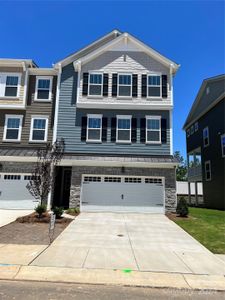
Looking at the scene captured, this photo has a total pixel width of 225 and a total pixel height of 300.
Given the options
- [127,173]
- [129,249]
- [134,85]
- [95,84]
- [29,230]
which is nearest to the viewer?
[129,249]

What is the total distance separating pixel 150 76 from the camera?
61.1ft

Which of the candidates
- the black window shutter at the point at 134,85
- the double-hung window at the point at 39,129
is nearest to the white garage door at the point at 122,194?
the double-hung window at the point at 39,129

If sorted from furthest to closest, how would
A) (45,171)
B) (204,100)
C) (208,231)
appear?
(204,100) → (45,171) → (208,231)

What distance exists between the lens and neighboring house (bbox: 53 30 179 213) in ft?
54.7

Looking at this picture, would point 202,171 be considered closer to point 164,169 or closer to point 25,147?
point 164,169

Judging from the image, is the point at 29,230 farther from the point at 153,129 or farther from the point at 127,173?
the point at 153,129

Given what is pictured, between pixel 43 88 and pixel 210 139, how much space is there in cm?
1598

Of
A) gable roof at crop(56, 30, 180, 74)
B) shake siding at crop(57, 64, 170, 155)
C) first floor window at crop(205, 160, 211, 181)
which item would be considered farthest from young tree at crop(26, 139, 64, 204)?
first floor window at crop(205, 160, 211, 181)

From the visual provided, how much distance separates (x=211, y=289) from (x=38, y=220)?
29.8ft

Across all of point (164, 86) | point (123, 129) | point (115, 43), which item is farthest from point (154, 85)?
point (115, 43)

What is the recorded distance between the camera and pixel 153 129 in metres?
17.8

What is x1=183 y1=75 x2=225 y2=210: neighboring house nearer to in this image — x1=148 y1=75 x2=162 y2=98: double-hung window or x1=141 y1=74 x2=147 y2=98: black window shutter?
x1=148 y1=75 x2=162 y2=98: double-hung window

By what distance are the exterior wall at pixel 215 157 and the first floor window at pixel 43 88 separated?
574 inches

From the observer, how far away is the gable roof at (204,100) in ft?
78.7
